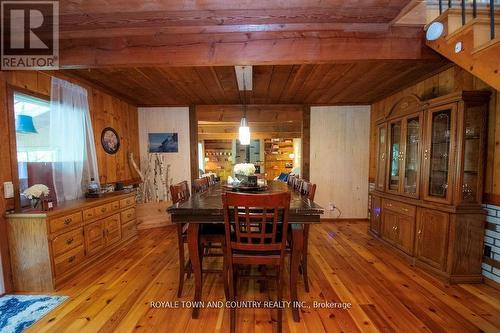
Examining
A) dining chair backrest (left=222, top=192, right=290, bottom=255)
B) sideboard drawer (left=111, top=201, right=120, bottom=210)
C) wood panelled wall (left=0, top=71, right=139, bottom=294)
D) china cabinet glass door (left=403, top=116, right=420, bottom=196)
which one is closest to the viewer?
dining chair backrest (left=222, top=192, right=290, bottom=255)

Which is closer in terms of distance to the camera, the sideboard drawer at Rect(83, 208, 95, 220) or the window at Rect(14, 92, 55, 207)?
the window at Rect(14, 92, 55, 207)

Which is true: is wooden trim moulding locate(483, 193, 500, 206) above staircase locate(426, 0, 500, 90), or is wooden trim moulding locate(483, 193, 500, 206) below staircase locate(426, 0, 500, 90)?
below

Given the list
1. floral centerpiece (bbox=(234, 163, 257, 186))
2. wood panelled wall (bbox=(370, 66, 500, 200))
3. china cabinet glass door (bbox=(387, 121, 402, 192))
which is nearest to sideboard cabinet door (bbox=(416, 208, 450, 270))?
wood panelled wall (bbox=(370, 66, 500, 200))

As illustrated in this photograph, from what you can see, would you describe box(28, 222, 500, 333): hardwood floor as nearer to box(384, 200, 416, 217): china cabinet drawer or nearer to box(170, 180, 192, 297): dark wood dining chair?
box(170, 180, 192, 297): dark wood dining chair

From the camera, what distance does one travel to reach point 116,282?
2234 mm

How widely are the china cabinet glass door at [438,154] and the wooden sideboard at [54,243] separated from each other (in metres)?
3.89

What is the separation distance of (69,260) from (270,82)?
3.20 metres

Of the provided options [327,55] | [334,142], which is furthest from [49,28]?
[334,142]

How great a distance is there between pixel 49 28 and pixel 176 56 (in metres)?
1.05

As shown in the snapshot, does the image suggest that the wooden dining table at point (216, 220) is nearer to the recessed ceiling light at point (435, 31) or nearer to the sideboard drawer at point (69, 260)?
the sideboard drawer at point (69, 260)

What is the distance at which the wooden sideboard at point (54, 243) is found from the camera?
6.63ft

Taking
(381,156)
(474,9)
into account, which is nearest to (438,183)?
(381,156)

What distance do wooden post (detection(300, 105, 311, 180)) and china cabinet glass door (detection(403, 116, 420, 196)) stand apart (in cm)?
175

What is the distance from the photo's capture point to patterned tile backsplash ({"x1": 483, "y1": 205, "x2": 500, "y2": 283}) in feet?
6.80
